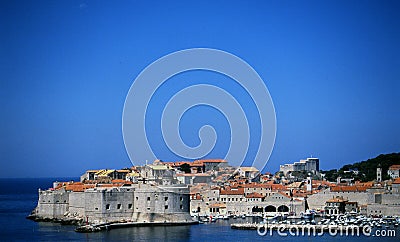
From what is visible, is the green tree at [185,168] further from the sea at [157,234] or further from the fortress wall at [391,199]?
the fortress wall at [391,199]

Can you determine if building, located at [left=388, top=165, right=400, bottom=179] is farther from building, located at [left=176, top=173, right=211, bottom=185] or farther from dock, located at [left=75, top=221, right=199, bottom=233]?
dock, located at [left=75, top=221, right=199, bottom=233]

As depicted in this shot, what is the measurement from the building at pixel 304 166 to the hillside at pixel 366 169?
2892mm

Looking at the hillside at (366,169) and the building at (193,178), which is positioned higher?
the hillside at (366,169)

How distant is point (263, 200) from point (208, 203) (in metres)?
3.11

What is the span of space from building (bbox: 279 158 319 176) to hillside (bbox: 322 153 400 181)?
9.49 feet

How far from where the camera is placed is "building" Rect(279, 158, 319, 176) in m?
66.7

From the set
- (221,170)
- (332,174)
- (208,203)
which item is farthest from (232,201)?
(332,174)

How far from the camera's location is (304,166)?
220 ft

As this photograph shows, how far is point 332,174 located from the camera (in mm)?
62938

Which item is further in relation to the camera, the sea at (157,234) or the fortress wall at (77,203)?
the fortress wall at (77,203)

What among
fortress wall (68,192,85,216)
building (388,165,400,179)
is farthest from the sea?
building (388,165,400,179)

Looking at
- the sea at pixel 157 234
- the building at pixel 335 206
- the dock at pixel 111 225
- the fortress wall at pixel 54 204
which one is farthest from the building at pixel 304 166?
the dock at pixel 111 225

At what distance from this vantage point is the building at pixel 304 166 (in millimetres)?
66694

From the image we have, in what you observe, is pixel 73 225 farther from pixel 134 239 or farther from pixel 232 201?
pixel 232 201
